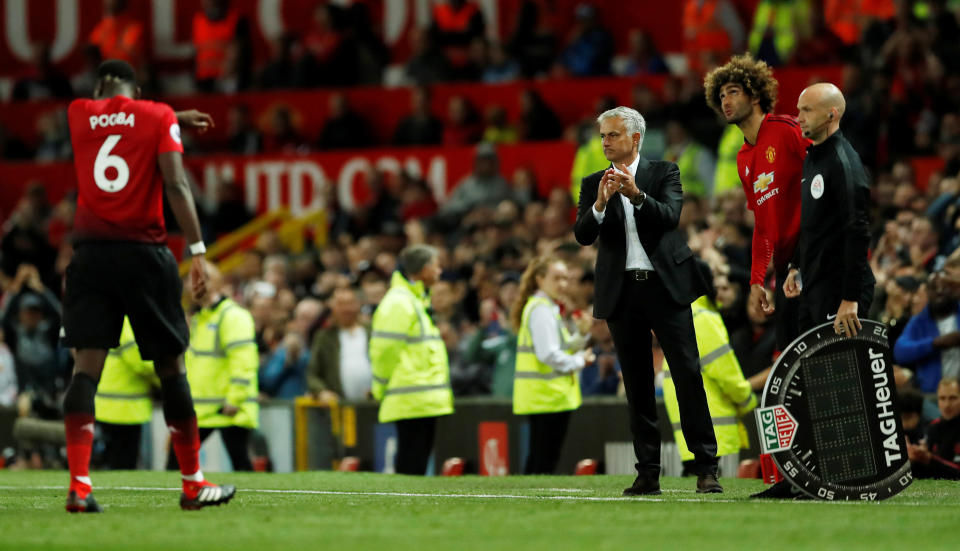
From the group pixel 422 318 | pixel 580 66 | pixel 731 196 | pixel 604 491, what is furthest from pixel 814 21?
pixel 604 491

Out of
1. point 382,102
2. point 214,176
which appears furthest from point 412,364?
point 214,176

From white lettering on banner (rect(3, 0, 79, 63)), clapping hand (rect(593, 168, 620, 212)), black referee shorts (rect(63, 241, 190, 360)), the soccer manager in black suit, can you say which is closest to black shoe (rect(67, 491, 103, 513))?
black referee shorts (rect(63, 241, 190, 360))

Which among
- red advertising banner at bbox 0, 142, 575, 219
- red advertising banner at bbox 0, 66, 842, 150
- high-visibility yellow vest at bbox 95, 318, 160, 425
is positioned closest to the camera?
high-visibility yellow vest at bbox 95, 318, 160, 425

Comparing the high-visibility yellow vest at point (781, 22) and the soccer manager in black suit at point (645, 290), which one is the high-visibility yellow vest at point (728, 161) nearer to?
the high-visibility yellow vest at point (781, 22)

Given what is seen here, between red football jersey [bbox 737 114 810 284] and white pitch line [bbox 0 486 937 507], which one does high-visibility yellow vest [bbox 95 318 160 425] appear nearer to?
white pitch line [bbox 0 486 937 507]

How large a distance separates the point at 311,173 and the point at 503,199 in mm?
3699

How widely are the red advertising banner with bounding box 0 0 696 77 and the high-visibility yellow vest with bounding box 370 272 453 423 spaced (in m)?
10.3

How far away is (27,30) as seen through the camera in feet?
87.8

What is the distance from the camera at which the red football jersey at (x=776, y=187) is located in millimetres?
9086

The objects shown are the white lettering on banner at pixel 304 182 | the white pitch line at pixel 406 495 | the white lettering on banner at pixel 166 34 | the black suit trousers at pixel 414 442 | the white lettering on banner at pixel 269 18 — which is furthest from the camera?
the white lettering on banner at pixel 166 34

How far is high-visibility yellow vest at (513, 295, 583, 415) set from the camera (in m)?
12.7

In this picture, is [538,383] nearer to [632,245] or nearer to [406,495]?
[406,495]

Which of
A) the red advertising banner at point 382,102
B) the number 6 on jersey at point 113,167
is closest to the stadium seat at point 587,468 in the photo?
the number 6 on jersey at point 113,167

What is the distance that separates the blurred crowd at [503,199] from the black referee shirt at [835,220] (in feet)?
10.7
